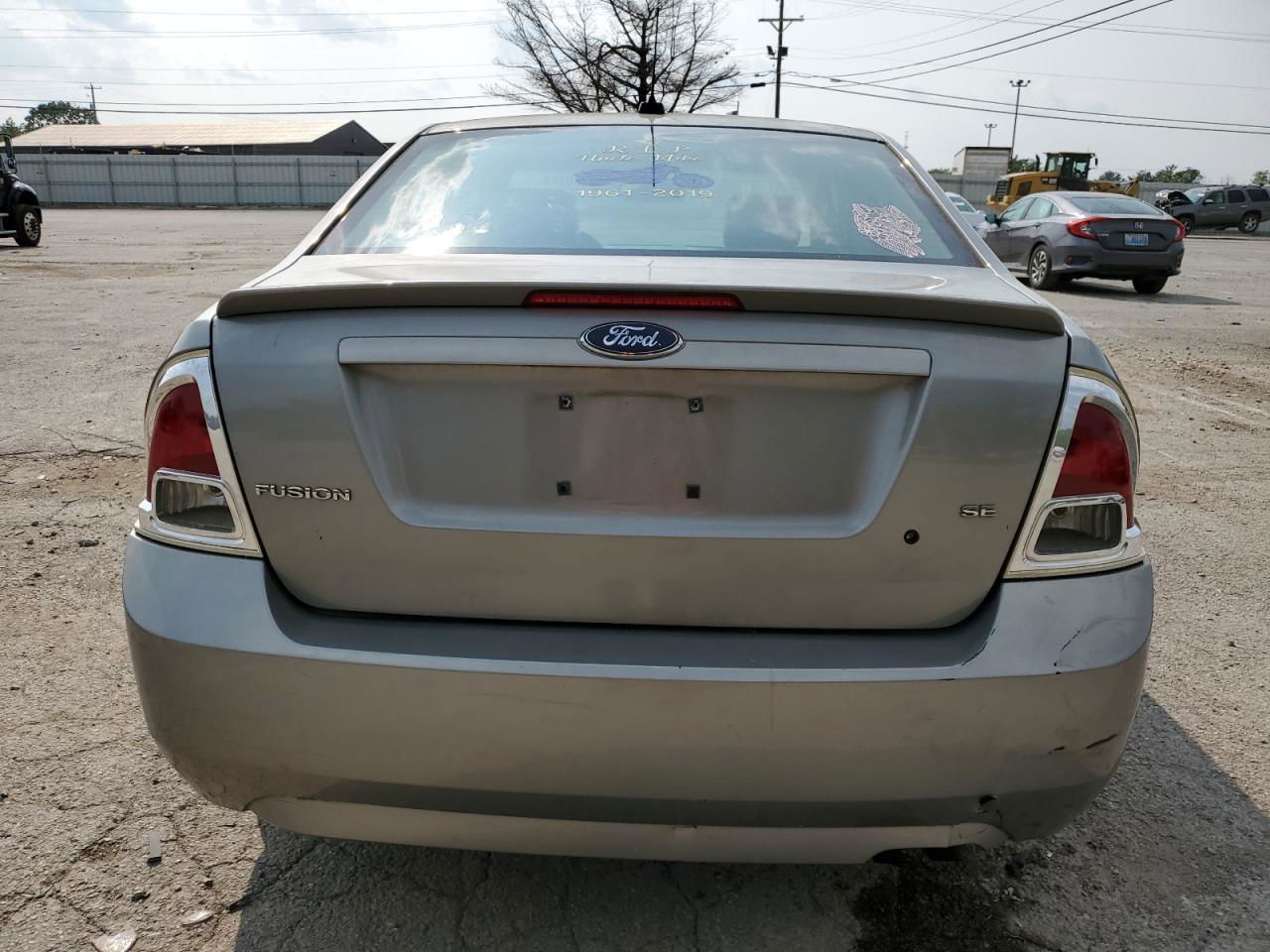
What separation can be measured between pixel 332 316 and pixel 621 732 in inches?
33.5

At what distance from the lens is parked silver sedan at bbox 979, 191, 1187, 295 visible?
1394cm

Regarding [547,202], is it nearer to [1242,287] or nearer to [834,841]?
[834,841]

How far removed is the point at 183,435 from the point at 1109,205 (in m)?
15.5

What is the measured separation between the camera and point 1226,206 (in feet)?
122

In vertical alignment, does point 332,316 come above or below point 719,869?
above

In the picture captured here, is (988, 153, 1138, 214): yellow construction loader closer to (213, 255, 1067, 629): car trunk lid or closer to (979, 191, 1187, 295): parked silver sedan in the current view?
(979, 191, 1187, 295): parked silver sedan

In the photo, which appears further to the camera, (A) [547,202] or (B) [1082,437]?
(A) [547,202]

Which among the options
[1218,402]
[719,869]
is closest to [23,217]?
[1218,402]

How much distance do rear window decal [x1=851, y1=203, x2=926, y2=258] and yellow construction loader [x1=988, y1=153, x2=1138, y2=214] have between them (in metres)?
34.6

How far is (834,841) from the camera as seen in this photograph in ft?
5.58

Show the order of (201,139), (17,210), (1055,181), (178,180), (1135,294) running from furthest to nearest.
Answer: (201,139)
(178,180)
(1055,181)
(17,210)
(1135,294)

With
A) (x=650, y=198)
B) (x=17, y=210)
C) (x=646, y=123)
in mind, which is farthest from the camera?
(x=17, y=210)

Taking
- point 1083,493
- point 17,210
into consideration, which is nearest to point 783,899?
point 1083,493

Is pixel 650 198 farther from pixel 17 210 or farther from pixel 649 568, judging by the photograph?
pixel 17 210
